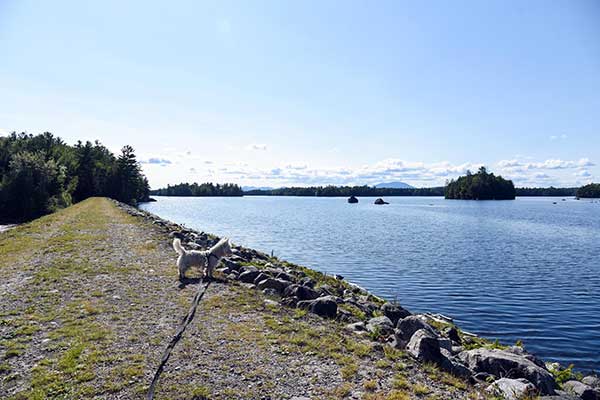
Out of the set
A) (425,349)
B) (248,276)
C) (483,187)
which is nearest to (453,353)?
(425,349)

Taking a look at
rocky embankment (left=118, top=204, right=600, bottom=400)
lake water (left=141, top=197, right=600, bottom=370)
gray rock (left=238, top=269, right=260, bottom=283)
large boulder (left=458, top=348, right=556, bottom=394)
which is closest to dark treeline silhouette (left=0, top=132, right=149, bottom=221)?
lake water (left=141, top=197, right=600, bottom=370)

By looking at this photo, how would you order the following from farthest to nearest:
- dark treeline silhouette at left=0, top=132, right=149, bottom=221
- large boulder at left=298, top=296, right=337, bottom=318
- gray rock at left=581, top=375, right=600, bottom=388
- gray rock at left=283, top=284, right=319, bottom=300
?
dark treeline silhouette at left=0, top=132, right=149, bottom=221 → gray rock at left=283, top=284, right=319, bottom=300 → large boulder at left=298, top=296, right=337, bottom=318 → gray rock at left=581, top=375, right=600, bottom=388

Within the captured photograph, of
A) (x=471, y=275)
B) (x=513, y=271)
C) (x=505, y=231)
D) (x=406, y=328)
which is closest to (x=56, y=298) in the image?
(x=406, y=328)

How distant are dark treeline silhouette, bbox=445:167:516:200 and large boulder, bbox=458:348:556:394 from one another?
159234 mm

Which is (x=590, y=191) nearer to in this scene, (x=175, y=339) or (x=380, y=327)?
(x=380, y=327)

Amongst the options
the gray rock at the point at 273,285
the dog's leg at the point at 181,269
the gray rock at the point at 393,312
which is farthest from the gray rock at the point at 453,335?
the dog's leg at the point at 181,269

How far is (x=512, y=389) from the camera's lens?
5902mm

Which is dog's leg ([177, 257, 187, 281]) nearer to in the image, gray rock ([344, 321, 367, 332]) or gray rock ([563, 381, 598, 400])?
Result: gray rock ([344, 321, 367, 332])

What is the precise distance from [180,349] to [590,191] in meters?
229

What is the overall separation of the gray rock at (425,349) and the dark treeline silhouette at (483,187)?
160 meters

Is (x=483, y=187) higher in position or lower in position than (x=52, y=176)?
higher

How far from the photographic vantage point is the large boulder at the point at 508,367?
6660 millimetres

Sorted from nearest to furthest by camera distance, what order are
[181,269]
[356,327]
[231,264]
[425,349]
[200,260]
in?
[425,349]
[356,327]
[181,269]
[200,260]
[231,264]

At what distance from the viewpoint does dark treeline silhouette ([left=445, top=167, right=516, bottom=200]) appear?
153300 mm
